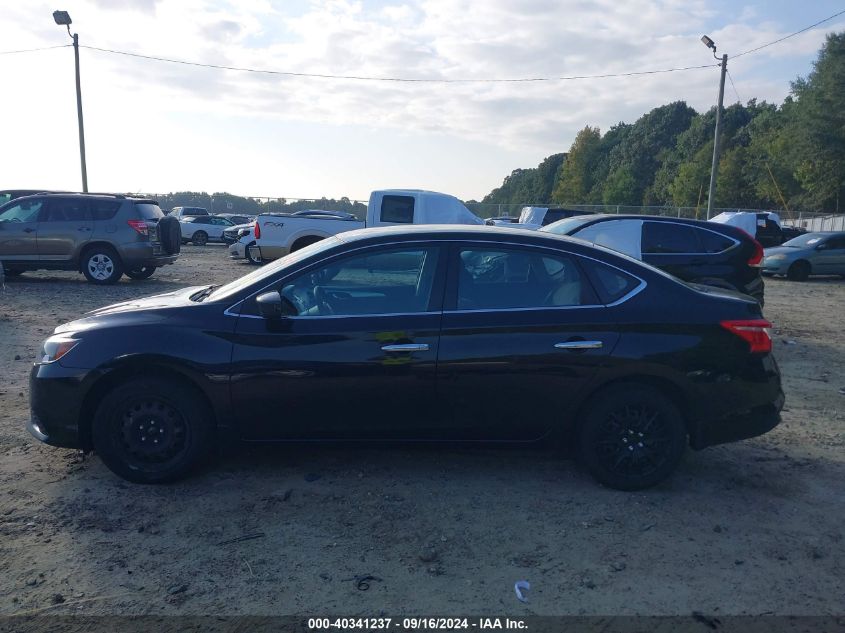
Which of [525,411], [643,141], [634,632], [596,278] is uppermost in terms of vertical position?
[643,141]

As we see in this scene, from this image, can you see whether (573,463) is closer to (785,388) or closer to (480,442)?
(480,442)

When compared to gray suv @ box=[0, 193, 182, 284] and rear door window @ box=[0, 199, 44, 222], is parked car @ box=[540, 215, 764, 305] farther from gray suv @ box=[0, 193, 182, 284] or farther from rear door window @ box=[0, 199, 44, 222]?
rear door window @ box=[0, 199, 44, 222]

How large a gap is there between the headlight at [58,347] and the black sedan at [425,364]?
0.6 inches

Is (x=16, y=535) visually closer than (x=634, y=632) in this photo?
No

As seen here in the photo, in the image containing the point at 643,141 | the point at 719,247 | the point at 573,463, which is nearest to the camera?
the point at 573,463

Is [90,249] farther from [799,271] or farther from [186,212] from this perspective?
[186,212]

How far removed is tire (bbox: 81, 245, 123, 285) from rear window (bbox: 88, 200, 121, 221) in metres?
0.62

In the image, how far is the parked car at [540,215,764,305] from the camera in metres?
9.66

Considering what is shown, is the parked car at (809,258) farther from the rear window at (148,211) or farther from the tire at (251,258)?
the rear window at (148,211)

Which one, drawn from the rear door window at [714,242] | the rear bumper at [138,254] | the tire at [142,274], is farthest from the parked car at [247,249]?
the rear door window at [714,242]

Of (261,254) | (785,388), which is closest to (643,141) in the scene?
(261,254)

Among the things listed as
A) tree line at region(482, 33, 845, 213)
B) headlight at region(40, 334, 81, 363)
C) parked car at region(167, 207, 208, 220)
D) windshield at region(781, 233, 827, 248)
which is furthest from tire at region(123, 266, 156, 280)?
tree line at region(482, 33, 845, 213)

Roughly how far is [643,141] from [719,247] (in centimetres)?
7738

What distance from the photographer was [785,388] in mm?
7426
